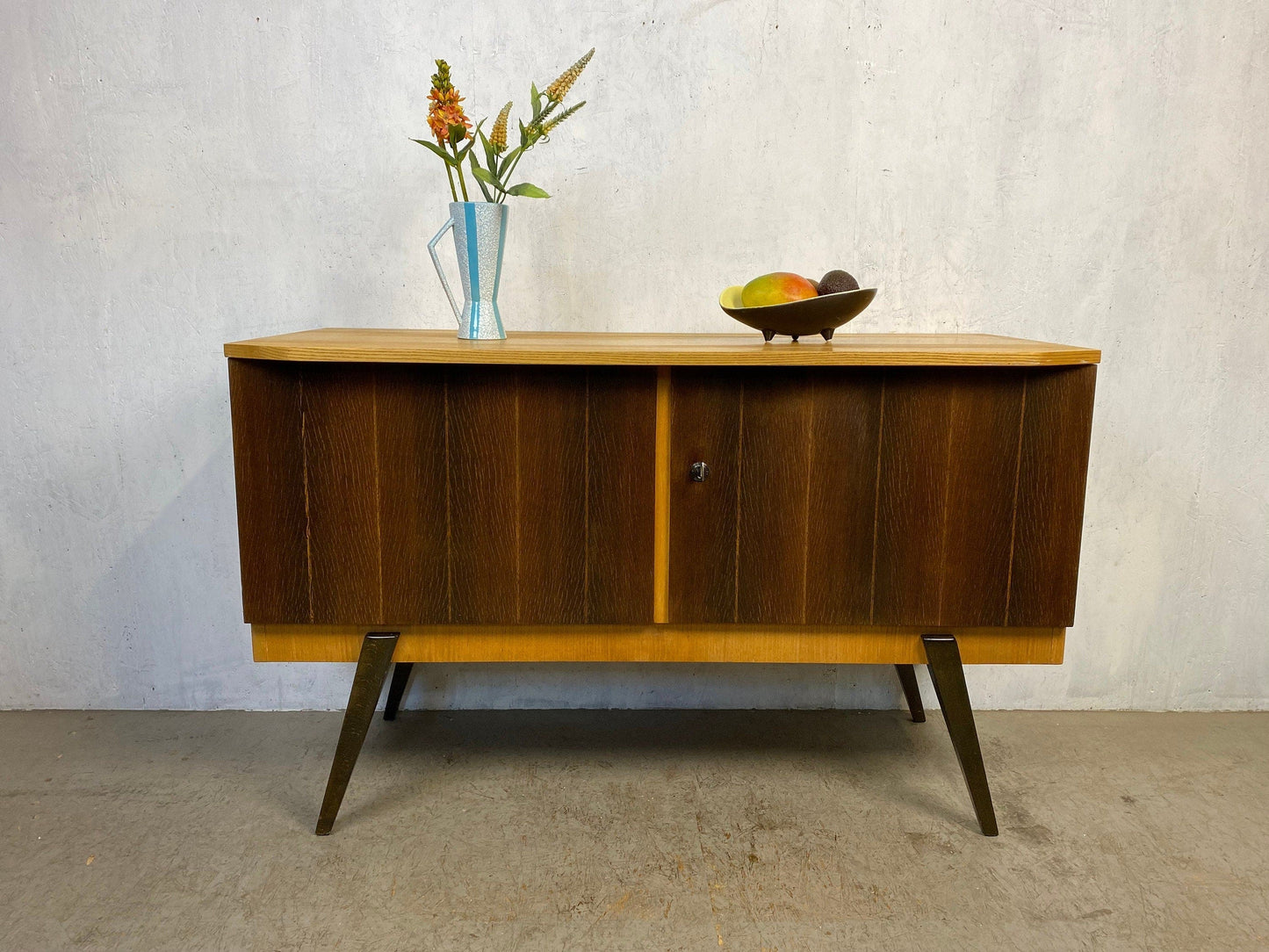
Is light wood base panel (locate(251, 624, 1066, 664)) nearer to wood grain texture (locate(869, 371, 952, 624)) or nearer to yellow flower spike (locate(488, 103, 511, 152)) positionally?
wood grain texture (locate(869, 371, 952, 624))

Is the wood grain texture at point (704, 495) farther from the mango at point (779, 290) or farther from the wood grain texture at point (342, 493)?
the wood grain texture at point (342, 493)

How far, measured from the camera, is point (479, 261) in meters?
1.53

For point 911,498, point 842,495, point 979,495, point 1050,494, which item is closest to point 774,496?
point 842,495

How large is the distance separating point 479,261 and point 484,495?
0.42m

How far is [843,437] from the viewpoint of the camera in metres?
1.37

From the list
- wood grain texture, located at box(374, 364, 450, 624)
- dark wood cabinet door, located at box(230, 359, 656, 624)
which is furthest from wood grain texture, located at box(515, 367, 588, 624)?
wood grain texture, located at box(374, 364, 450, 624)

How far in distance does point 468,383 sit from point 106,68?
1.14 metres

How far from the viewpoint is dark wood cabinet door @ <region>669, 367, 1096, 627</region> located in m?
1.36

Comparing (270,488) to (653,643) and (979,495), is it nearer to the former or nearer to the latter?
(653,643)

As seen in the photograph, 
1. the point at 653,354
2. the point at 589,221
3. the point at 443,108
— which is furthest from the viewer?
the point at 589,221

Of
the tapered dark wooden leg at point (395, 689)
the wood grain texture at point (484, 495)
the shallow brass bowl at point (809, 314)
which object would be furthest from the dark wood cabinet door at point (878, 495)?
the tapered dark wooden leg at point (395, 689)

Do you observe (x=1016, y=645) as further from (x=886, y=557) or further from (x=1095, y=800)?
(x=1095, y=800)

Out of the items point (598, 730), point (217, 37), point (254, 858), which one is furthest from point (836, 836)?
point (217, 37)

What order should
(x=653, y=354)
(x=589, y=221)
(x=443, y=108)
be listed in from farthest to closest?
(x=589, y=221)
(x=443, y=108)
(x=653, y=354)
